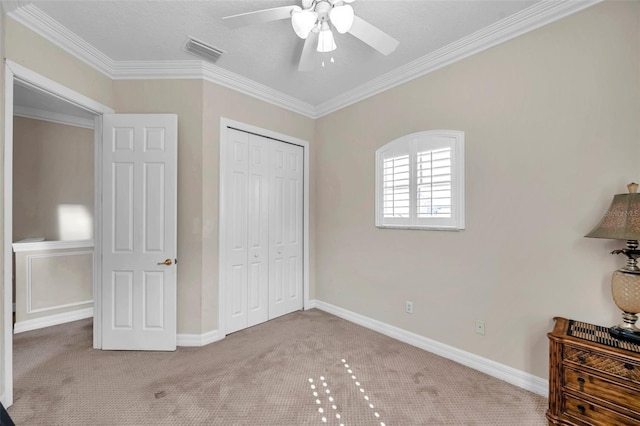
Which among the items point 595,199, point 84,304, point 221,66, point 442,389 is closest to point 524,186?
point 595,199

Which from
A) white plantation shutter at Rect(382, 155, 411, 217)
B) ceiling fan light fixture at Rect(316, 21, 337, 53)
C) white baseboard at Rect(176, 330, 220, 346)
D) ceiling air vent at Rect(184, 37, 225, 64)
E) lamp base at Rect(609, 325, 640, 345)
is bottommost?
white baseboard at Rect(176, 330, 220, 346)

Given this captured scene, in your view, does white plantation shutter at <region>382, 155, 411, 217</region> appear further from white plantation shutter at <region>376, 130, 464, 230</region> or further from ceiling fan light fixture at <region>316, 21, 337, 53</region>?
ceiling fan light fixture at <region>316, 21, 337, 53</region>

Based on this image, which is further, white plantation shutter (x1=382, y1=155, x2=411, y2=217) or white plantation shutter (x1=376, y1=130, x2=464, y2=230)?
white plantation shutter (x1=382, y1=155, x2=411, y2=217)

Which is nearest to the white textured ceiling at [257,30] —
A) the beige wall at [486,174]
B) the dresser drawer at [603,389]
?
the beige wall at [486,174]

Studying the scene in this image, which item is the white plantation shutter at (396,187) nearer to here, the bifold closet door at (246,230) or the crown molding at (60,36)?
the bifold closet door at (246,230)

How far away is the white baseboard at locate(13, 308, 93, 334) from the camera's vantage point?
3098 mm

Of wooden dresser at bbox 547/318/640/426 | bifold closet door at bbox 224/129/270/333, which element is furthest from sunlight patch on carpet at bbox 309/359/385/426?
bifold closet door at bbox 224/129/270/333

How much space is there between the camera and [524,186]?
2.12m

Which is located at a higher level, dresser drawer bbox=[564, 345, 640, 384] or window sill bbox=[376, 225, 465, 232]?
window sill bbox=[376, 225, 465, 232]

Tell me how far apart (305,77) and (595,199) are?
274 cm

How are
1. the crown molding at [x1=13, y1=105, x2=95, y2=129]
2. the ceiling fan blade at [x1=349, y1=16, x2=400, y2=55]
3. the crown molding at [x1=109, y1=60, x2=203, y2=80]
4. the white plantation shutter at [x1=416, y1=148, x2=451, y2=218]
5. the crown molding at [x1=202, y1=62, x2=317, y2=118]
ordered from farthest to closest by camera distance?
1. the crown molding at [x1=13, y1=105, x2=95, y2=129]
2. the crown molding at [x1=202, y1=62, x2=317, y2=118]
3. the crown molding at [x1=109, y1=60, x2=203, y2=80]
4. the white plantation shutter at [x1=416, y1=148, x2=451, y2=218]
5. the ceiling fan blade at [x1=349, y1=16, x2=400, y2=55]

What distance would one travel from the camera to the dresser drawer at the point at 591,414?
1475 mm

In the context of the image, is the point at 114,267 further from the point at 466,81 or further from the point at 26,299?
the point at 466,81

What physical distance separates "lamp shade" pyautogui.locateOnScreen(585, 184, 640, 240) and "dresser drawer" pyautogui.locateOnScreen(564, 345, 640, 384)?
668mm
